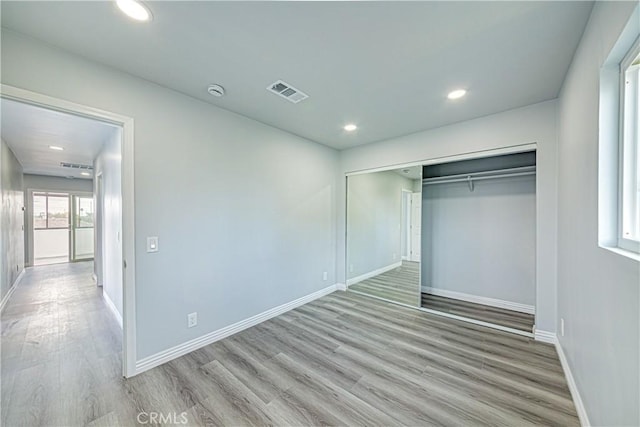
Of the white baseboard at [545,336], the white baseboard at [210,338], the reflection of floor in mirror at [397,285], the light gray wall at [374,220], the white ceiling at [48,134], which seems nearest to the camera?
the white baseboard at [210,338]

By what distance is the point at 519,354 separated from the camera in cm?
241

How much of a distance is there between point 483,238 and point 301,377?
335 centimetres

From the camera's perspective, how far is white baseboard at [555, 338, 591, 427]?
5.09 feet

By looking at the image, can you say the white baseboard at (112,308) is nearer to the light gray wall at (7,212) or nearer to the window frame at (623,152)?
the light gray wall at (7,212)

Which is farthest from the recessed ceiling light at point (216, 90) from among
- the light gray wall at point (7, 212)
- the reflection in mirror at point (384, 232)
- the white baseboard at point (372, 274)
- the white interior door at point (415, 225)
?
the light gray wall at point (7, 212)

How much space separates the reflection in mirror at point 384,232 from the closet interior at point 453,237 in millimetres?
19

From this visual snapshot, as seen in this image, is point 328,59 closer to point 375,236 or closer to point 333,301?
point 333,301

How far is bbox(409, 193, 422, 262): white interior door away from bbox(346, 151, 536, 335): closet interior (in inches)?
0.8

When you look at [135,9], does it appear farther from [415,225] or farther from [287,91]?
[415,225]

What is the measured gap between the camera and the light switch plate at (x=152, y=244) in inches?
87.3

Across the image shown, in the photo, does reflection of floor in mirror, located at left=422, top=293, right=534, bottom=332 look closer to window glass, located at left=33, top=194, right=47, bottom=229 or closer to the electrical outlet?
the electrical outlet

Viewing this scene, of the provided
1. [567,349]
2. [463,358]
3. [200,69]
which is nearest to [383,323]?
[463,358]

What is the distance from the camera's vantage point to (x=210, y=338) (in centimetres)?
264

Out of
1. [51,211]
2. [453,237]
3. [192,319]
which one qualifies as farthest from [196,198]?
[51,211]
